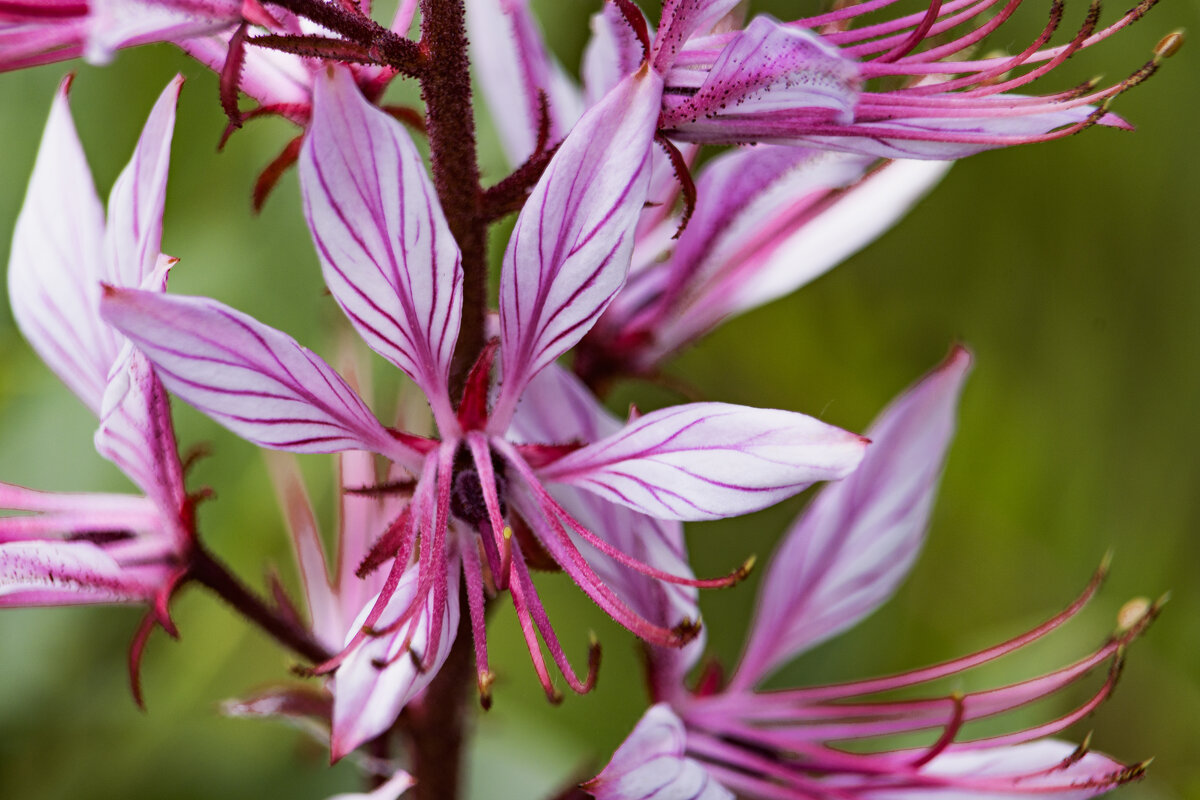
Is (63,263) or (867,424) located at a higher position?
(63,263)

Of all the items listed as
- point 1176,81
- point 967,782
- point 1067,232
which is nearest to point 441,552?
point 967,782

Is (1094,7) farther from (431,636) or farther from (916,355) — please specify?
(916,355)

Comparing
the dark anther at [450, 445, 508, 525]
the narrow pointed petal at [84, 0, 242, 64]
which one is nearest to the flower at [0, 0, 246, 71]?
the narrow pointed petal at [84, 0, 242, 64]

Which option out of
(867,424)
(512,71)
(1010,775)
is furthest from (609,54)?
(867,424)

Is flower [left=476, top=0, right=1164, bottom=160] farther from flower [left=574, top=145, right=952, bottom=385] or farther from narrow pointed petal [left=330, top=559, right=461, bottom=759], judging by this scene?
narrow pointed petal [left=330, top=559, right=461, bottom=759]

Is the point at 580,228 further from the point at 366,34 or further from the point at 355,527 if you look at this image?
the point at 355,527

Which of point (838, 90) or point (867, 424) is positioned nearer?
point (838, 90)
